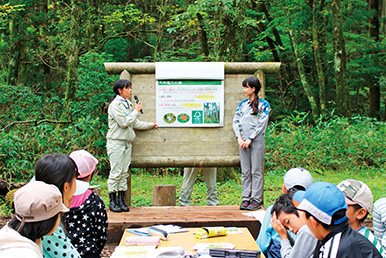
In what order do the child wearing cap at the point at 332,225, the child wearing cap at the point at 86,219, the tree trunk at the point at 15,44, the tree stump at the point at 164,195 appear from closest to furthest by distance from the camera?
the child wearing cap at the point at 332,225 → the child wearing cap at the point at 86,219 → the tree stump at the point at 164,195 → the tree trunk at the point at 15,44

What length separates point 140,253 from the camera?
10.8 ft

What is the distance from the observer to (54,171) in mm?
2721

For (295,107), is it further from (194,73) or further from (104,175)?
(194,73)

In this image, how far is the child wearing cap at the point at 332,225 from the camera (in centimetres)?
245

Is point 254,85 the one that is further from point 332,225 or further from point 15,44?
point 15,44

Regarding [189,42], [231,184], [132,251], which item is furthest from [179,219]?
[189,42]

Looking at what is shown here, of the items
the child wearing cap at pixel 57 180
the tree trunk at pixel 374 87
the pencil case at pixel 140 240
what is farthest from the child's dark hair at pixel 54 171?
the tree trunk at pixel 374 87

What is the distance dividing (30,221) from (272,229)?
2.32 meters

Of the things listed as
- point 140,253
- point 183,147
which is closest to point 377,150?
point 183,147

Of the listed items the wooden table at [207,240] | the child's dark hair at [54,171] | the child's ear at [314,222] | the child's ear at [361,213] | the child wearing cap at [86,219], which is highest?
the child's dark hair at [54,171]

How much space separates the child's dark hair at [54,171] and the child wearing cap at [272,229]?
77.3 inches

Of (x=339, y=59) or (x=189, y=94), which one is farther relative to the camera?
(x=339, y=59)

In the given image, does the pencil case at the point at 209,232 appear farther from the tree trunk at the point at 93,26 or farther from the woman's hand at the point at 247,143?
the tree trunk at the point at 93,26

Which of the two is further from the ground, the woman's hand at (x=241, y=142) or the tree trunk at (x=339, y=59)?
the tree trunk at (x=339, y=59)
